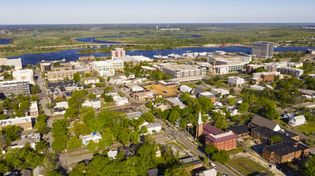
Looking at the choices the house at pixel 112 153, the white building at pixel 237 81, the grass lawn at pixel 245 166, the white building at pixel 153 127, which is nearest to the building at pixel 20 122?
the house at pixel 112 153

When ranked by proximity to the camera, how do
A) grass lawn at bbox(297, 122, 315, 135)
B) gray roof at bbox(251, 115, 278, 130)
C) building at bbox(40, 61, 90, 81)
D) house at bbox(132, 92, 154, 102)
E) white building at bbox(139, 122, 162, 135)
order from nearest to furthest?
gray roof at bbox(251, 115, 278, 130), white building at bbox(139, 122, 162, 135), grass lawn at bbox(297, 122, 315, 135), house at bbox(132, 92, 154, 102), building at bbox(40, 61, 90, 81)

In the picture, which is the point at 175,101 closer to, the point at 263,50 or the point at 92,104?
the point at 92,104

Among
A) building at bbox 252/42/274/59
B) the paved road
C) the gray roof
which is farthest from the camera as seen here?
building at bbox 252/42/274/59

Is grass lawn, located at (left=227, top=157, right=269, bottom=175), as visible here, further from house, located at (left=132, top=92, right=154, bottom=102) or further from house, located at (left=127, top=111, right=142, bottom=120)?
house, located at (left=132, top=92, right=154, bottom=102)

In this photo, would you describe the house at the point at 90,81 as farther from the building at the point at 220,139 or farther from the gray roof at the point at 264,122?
the gray roof at the point at 264,122

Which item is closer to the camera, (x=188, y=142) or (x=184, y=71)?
(x=188, y=142)

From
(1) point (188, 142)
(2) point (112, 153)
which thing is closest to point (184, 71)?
(1) point (188, 142)

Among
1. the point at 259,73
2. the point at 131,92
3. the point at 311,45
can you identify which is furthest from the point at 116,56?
the point at 311,45

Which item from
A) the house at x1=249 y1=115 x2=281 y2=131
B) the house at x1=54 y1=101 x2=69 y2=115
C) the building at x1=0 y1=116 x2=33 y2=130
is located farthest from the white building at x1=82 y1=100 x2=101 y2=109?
the house at x1=249 y1=115 x2=281 y2=131
